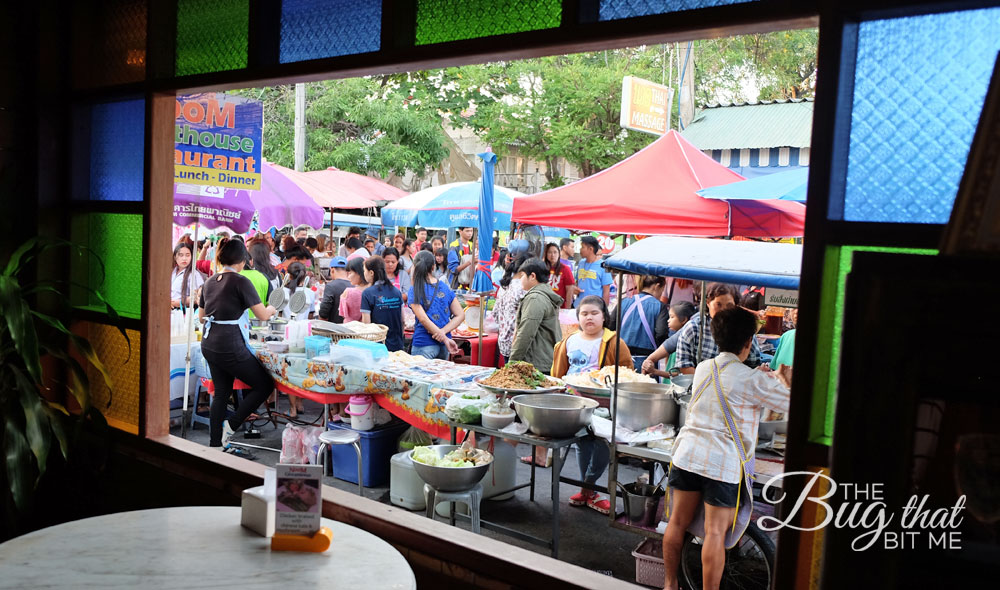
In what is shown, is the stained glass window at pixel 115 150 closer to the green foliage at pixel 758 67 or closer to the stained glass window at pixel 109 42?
the stained glass window at pixel 109 42

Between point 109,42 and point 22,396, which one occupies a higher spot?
point 109,42

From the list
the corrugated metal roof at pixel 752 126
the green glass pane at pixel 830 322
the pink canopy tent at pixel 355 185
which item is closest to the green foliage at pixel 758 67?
the corrugated metal roof at pixel 752 126

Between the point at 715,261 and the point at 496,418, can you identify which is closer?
the point at 715,261

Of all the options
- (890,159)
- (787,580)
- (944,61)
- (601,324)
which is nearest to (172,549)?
(787,580)

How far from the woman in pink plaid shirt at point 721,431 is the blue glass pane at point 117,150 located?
2.93 m

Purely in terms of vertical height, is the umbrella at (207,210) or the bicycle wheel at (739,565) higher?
the umbrella at (207,210)

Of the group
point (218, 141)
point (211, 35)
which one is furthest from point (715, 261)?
point (218, 141)

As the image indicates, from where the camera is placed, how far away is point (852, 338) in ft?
3.57

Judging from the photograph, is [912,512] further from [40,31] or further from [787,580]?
[40,31]

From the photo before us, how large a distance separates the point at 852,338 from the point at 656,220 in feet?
15.5

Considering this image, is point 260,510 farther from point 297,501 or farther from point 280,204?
point 280,204

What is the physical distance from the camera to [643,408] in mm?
4578

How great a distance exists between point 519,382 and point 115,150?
270 cm

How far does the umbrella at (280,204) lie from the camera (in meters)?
8.44
